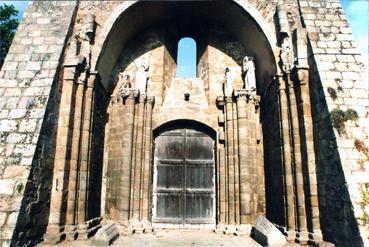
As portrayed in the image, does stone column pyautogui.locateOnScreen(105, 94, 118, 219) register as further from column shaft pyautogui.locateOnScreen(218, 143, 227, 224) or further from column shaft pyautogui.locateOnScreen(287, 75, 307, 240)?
column shaft pyautogui.locateOnScreen(287, 75, 307, 240)

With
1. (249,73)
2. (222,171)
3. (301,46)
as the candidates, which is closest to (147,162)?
(222,171)

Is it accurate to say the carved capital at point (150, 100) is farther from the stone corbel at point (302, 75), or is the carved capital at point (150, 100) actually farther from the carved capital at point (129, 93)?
the stone corbel at point (302, 75)

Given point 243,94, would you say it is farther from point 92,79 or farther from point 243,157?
point 92,79

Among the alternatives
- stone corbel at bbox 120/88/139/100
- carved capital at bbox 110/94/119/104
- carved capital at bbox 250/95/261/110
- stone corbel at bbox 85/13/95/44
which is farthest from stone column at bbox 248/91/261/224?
stone corbel at bbox 85/13/95/44

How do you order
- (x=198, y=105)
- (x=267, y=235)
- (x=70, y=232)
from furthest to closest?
(x=198, y=105) < (x=70, y=232) < (x=267, y=235)

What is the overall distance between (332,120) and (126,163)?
15.1 feet

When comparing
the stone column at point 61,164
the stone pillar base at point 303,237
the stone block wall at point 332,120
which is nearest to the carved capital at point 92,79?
the stone column at point 61,164

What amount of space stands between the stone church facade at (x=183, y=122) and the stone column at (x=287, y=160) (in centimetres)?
2

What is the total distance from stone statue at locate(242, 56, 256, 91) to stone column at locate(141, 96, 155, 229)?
8.37ft

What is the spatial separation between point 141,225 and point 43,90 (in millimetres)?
3699

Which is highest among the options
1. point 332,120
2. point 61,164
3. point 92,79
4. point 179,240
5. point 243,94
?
point 92,79

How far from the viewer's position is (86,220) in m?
6.15

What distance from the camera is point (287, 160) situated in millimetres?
6109

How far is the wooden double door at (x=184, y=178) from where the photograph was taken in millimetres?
7570
